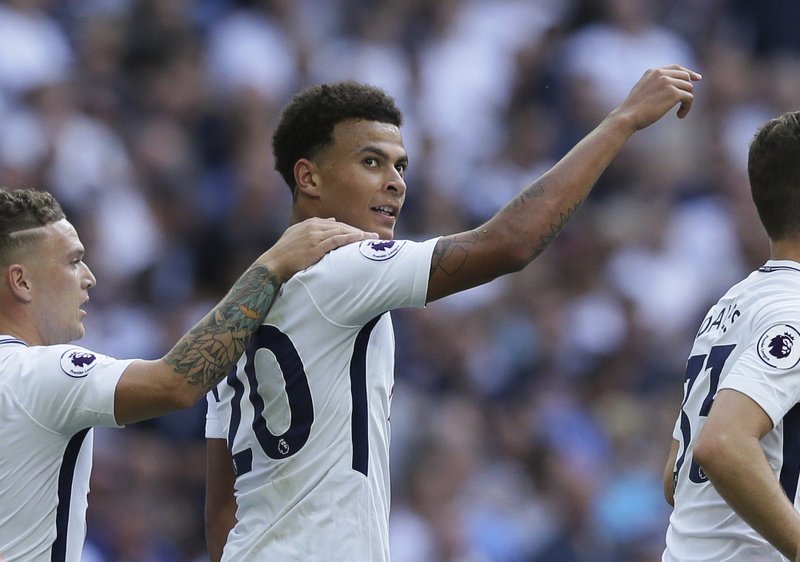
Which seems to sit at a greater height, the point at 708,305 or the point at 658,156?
the point at 658,156

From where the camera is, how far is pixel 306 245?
4.50 meters

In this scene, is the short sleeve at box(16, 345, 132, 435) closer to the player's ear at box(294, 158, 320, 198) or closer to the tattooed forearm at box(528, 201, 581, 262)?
the player's ear at box(294, 158, 320, 198)

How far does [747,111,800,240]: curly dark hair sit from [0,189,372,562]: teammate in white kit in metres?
1.27

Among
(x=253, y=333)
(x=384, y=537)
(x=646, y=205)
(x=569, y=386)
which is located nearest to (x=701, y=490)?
(x=384, y=537)

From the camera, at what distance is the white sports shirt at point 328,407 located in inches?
172

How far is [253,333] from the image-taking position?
4484 mm

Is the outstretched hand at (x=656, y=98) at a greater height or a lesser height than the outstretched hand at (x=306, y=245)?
greater

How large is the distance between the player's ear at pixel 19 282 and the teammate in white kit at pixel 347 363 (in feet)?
2.48

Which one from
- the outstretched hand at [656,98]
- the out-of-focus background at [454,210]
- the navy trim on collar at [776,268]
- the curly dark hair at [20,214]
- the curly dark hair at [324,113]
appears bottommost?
the out-of-focus background at [454,210]

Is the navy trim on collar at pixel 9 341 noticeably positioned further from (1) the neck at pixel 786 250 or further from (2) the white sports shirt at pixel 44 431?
(1) the neck at pixel 786 250

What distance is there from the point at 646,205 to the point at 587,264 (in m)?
0.93

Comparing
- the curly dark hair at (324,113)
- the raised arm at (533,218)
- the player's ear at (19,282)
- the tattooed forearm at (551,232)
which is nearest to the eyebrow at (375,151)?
the curly dark hair at (324,113)

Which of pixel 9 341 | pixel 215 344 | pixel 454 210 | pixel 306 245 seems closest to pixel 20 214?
pixel 9 341

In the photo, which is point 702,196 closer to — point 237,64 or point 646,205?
point 646,205
